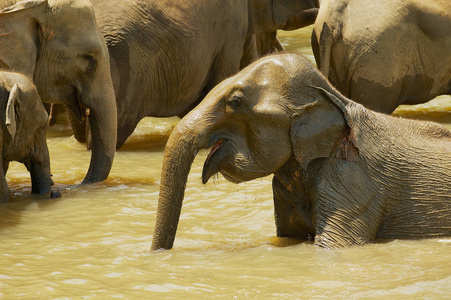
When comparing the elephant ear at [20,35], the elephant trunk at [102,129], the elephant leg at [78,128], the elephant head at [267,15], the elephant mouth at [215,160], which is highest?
the elephant ear at [20,35]

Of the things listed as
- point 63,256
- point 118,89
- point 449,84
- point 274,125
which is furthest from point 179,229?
point 449,84

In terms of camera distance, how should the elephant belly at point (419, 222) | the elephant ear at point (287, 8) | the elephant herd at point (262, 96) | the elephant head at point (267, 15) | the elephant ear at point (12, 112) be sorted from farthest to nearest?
the elephant ear at point (287, 8), the elephant head at point (267, 15), the elephant ear at point (12, 112), the elephant belly at point (419, 222), the elephant herd at point (262, 96)

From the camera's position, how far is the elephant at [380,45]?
31.6 feet

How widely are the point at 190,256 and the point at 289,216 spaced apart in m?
0.71

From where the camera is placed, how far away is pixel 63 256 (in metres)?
5.43

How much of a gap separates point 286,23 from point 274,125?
24.9ft

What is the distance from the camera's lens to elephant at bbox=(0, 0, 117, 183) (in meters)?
7.47

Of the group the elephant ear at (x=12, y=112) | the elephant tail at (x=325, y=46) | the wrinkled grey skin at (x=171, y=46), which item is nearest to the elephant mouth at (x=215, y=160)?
the elephant ear at (x=12, y=112)

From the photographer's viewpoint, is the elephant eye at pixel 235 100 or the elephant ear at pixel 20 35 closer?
the elephant eye at pixel 235 100

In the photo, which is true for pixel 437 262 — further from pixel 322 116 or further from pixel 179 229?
pixel 179 229

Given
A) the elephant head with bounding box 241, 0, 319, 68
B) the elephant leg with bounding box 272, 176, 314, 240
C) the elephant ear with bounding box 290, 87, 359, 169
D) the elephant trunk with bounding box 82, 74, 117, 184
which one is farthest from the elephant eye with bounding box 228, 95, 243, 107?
the elephant head with bounding box 241, 0, 319, 68

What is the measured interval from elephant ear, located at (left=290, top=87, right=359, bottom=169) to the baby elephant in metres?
2.67

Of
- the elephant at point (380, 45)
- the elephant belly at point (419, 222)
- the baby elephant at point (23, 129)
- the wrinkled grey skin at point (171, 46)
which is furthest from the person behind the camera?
the elephant at point (380, 45)

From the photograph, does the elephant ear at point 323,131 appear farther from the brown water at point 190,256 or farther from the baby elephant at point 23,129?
the baby elephant at point 23,129
